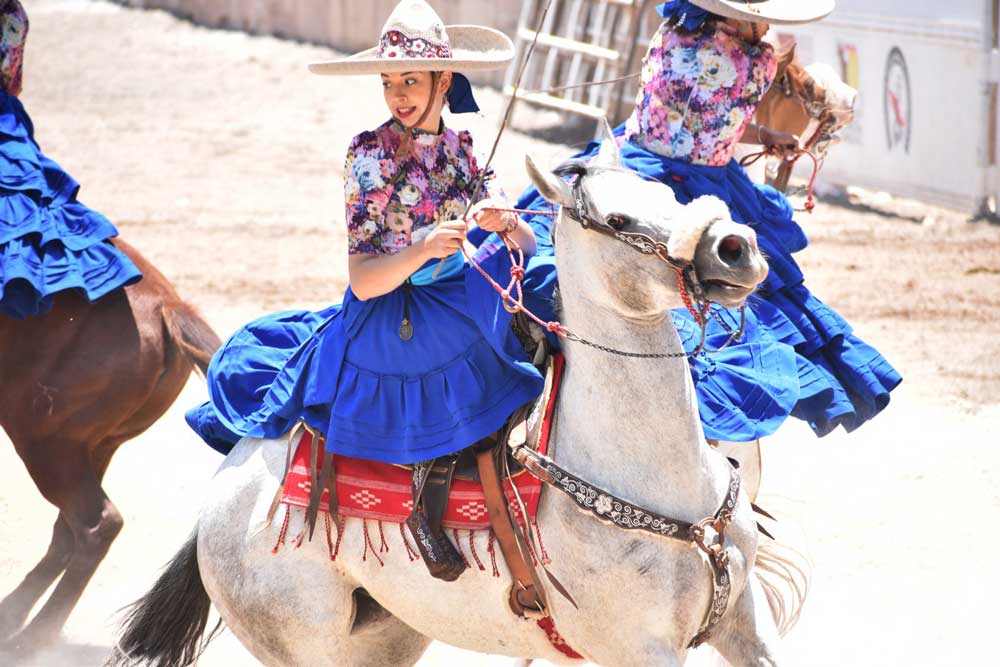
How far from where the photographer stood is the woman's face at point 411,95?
333 centimetres

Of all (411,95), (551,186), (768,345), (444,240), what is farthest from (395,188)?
(768,345)

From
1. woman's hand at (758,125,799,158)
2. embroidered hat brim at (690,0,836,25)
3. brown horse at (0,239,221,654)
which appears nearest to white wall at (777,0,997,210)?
woman's hand at (758,125,799,158)

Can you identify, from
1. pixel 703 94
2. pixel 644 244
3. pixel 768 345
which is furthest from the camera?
pixel 703 94

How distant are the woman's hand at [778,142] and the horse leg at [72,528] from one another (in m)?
3.08

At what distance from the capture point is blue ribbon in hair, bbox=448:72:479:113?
11.5ft

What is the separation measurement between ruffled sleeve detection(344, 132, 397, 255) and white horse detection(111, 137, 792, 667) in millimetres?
541

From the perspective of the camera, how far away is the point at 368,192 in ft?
10.9

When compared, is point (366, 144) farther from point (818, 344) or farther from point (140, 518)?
point (140, 518)

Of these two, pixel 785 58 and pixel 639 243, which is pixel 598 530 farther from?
pixel 785 58

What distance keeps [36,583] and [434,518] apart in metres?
2.86

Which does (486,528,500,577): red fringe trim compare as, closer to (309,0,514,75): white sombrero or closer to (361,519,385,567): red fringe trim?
(361,519,385,567): red fringe trim

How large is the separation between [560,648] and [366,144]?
147cm

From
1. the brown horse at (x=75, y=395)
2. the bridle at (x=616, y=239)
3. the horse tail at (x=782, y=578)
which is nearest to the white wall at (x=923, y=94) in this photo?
the brown horse at (x=75, y=395)

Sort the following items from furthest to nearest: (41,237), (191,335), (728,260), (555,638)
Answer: (191,335)
(41,237)
(555,638)
(728,260)
